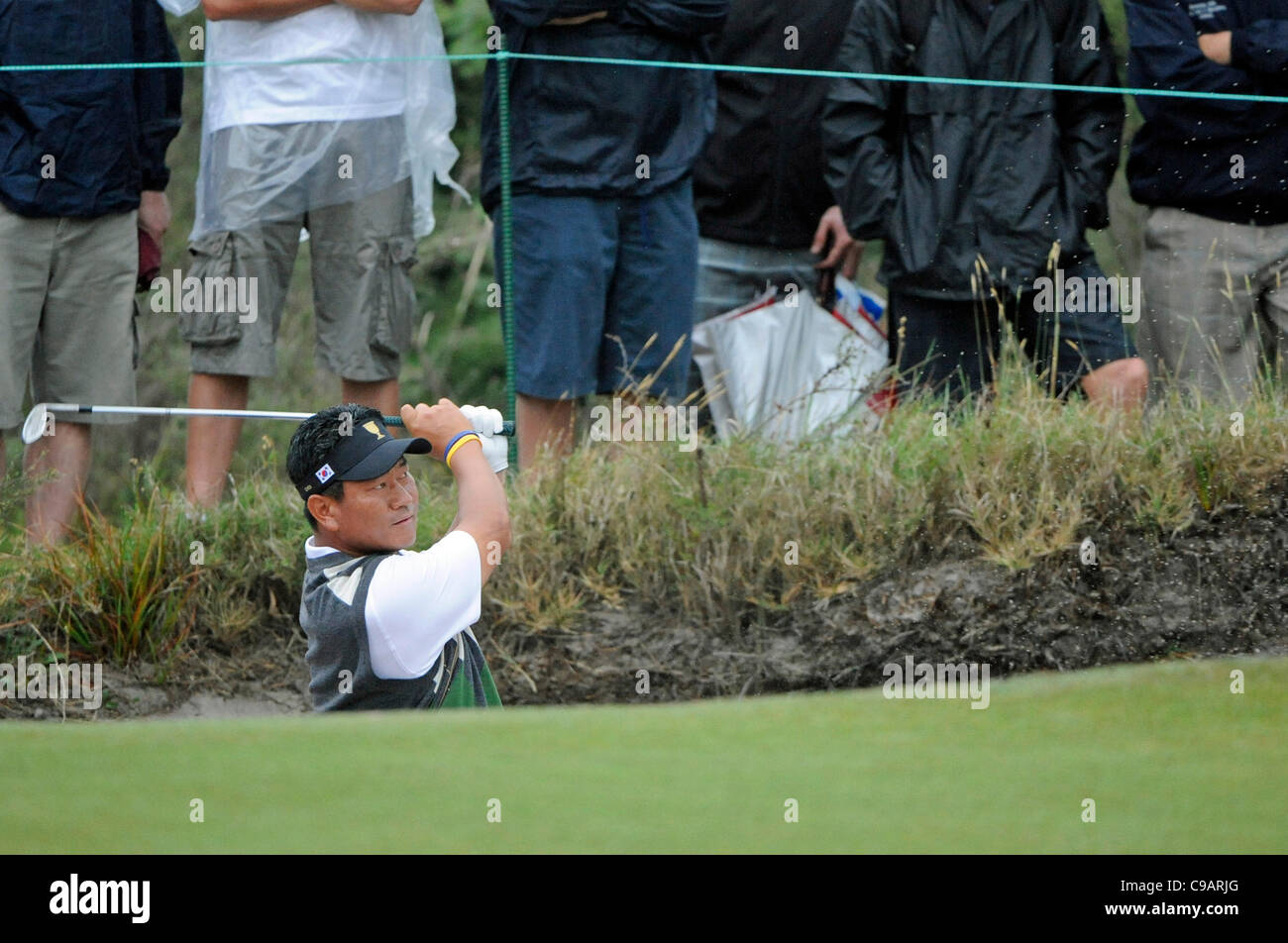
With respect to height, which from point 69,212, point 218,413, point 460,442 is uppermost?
point 69,212

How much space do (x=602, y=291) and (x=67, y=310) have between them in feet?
5.60

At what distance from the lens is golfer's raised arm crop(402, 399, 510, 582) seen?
3.97 metres

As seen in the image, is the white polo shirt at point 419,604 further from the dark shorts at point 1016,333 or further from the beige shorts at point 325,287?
the dark shorts at point 1016,333

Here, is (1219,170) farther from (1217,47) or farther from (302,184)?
(302,184)

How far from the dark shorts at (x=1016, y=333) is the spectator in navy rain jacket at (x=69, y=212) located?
100 inches

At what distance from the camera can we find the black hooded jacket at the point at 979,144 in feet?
21.6

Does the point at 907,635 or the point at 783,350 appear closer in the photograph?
the point at 907,635

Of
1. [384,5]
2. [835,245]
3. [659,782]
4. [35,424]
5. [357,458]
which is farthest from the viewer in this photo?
[835,245]

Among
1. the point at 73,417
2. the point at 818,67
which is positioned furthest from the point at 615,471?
the point at 818,67

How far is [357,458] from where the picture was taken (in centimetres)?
394

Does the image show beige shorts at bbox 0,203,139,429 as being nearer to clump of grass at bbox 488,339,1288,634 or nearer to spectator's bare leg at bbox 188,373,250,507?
spectator's bare leg at bbox 188,373,250,507

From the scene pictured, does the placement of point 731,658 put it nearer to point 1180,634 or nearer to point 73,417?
point 1180,634

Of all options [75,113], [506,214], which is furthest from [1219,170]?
[75,113]

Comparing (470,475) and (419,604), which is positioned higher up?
(470,475)
